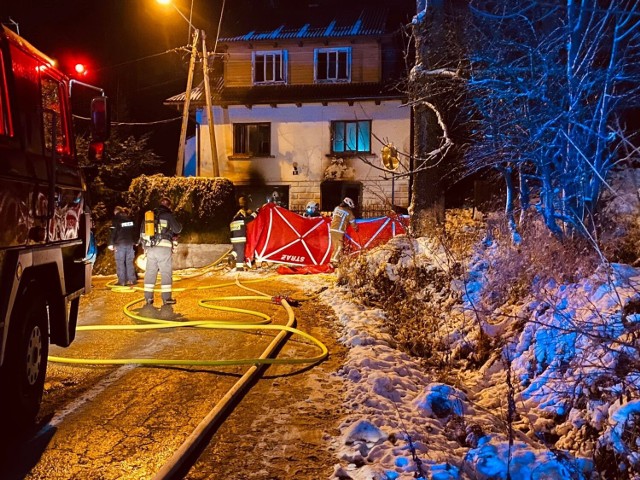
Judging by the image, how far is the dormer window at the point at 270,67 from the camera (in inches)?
955

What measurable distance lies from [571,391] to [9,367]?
153 inches

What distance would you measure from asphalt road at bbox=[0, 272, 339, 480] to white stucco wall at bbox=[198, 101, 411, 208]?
15850 millimetres

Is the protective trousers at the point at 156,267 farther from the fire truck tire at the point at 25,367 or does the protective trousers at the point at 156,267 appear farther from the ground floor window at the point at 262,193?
the ground floor window at the point at 262,193

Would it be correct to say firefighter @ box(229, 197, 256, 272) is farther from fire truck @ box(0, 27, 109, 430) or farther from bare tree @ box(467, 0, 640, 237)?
fire truck @ box(0, 27, 109, 430)

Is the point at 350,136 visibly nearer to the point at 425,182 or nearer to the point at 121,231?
the point at 425,182

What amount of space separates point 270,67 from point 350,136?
16.0ft

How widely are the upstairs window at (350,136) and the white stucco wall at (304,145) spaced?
23 centimetres

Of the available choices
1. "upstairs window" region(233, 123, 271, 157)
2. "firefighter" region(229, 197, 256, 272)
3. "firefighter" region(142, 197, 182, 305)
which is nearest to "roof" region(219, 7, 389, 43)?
"upstairs window" region(233, 123, 271, 157)

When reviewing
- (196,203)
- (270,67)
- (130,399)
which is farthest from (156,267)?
(270,67)

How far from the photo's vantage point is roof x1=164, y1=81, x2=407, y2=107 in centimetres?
2269

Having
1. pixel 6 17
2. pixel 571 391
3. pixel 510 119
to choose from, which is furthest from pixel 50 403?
pixel 510 119

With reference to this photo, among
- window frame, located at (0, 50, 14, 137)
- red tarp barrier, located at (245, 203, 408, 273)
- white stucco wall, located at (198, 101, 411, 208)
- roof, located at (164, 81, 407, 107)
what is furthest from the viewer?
white stucco wall, located at (198, 101, 411, 208)

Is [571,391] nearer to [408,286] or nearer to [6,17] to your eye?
[408,286]

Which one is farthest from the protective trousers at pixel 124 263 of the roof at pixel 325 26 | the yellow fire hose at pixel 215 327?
the roof at pixel 325 26
